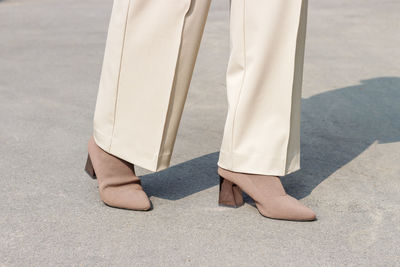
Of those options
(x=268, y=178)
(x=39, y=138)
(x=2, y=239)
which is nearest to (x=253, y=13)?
(x=268, y=178)

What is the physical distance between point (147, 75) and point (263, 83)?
0.29 metres

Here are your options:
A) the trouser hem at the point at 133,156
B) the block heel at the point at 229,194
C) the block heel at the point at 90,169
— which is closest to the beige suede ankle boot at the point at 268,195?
the block heel at the point at 229,194

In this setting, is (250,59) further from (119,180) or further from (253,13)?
(119,180)

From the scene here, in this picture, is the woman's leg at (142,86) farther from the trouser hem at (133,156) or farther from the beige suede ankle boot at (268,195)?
the beige suede ankle boot at (268,195)

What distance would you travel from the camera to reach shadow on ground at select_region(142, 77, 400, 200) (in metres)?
2.05

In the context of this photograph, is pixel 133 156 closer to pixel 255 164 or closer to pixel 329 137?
pixel 255 164

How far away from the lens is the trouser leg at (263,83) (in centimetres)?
171

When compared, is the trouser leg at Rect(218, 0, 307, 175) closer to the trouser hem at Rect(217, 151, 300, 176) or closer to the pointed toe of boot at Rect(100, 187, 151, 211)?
the trouser hem at Rect(217, 151, 300, 176)

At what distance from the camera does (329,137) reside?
2578 mm

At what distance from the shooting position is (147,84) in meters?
1.72

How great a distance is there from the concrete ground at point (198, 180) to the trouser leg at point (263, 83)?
0.55 feet

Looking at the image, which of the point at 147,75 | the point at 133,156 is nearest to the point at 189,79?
the point at 147,75

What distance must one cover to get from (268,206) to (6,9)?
15.3ft

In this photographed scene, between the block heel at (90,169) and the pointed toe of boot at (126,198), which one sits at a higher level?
the pointed toe of boot at (126,198)
